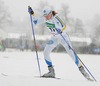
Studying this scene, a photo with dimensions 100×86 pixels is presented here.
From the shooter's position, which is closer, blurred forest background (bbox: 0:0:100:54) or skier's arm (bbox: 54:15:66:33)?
skier's arm (bbox: 54:15:66:33)

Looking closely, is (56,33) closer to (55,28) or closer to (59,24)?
(55,28)

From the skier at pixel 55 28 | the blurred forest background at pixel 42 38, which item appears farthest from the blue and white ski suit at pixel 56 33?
the blurred forest background at pixel 42 38

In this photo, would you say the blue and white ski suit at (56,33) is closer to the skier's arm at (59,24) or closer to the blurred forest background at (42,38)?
the skier's arm at (59,24)

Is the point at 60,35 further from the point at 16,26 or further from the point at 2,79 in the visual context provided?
the point at 16,26

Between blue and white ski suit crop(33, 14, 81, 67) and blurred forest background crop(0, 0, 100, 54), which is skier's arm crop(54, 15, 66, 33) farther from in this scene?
blurred forest background crop(0, 0, 100, 54)

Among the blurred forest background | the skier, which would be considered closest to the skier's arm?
the skier

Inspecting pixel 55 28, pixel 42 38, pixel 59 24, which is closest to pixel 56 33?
pixel 55 28

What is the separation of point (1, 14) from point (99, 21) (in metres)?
52.6

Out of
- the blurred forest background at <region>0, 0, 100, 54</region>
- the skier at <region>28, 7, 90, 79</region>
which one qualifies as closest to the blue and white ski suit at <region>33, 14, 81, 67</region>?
the skier at <region>28, 7, 90, 79</region>

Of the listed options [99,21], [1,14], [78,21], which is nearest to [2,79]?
[1,14]

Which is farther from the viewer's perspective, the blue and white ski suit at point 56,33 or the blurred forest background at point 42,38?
the blurred forest background at point 42,38

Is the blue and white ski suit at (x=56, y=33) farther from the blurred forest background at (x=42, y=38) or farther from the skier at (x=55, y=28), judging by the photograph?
the blurred forest background at (x=42, y=38)

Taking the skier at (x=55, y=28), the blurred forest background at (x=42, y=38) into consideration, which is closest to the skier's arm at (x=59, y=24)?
the skier at (x=55, y=28)

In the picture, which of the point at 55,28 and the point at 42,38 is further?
the point at 42,38
